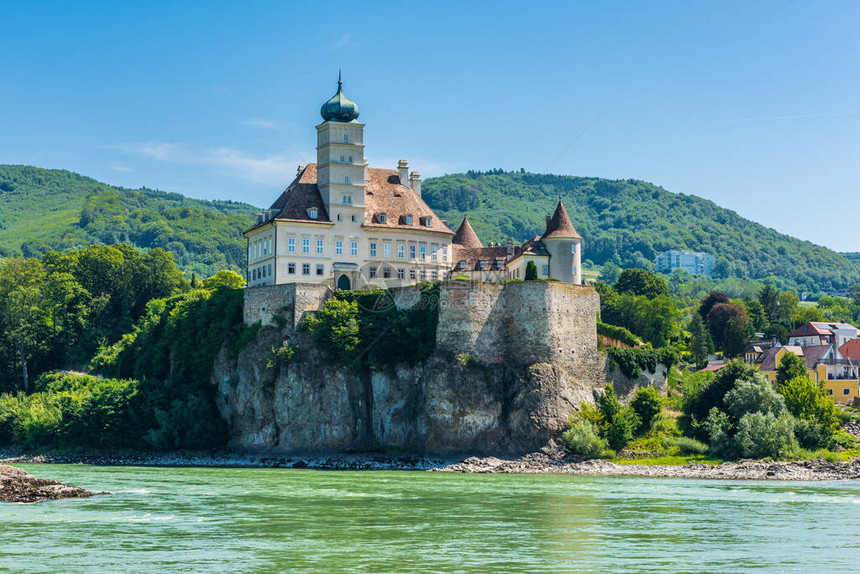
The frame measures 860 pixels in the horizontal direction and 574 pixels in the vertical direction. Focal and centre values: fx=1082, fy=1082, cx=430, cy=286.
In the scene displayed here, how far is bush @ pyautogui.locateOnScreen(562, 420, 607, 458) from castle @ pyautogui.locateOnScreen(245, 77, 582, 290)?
12467 millimetres

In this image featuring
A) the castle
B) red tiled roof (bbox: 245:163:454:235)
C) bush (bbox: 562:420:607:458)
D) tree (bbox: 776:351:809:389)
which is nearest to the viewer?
bush (bbox: 562:420:607:458)

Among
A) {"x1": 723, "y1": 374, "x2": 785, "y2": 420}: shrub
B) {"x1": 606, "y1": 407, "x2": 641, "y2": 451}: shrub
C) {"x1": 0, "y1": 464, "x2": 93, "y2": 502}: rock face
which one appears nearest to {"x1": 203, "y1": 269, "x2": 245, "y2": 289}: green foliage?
{"x1": 606, "y1": 407, "x2": 641, "y2": 451}: shrub

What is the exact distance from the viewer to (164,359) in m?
76.3

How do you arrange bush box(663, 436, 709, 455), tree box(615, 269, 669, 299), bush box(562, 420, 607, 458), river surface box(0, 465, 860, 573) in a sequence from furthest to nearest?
tree box(615, 269, 669, 299) → bush box(663, 436, 709, 455) → bush box(562, 420, 607, 458) → river surface box(0, 465, 860, 573)

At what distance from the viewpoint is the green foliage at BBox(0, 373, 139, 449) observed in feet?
232

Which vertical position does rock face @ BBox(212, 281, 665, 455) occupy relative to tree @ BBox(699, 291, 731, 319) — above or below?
below

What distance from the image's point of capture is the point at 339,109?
73.3 meters

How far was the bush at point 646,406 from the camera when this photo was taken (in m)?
66.8

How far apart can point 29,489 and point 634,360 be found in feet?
125

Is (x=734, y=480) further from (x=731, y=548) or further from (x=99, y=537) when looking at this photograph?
(x=99, y=537)

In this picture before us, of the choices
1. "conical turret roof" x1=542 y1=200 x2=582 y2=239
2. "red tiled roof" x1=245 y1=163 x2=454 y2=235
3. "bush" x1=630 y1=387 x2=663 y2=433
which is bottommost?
"bush" x1=630 y1=387 x2=663 y2=433

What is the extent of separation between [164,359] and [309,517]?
3940cm

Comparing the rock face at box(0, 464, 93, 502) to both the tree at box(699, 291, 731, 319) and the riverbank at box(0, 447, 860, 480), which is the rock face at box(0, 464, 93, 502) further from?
the tree at box(699, 291, 731, 319)

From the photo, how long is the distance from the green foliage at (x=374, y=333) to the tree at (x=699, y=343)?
38.1 meters
